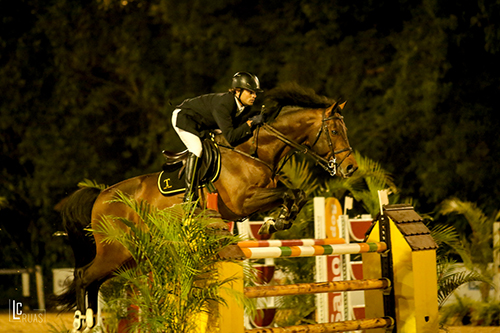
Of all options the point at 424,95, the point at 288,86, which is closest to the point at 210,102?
the point at 288,86

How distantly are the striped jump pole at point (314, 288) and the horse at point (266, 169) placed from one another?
0.63m

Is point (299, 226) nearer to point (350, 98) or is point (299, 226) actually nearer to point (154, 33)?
point (350, 98)

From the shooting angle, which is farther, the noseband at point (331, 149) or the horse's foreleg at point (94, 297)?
the horse's foreleg at point (94, 297)

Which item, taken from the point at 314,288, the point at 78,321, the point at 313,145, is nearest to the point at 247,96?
the point at 313,145

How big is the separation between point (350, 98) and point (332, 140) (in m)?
8.23

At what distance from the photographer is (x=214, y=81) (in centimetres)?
1470

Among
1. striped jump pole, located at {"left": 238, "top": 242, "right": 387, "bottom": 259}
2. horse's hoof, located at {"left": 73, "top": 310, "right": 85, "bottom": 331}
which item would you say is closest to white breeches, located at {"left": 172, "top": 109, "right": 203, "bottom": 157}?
striped jump pole, located at {"left": 238, "top": 242, "right": 387, "bottom": 259}

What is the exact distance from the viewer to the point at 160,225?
3.49 m

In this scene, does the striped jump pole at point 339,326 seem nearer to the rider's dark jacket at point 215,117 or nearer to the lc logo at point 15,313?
the rider's dark jacket at point 215,117

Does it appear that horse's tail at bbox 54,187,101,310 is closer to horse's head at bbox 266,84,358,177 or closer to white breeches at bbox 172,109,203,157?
white breeches at bbox 172,109,203,157

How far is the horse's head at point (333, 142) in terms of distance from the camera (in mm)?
A: 4711

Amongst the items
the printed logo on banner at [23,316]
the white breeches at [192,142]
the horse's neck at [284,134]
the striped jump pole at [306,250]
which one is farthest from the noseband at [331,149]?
the printed logo on banner at [23,316]

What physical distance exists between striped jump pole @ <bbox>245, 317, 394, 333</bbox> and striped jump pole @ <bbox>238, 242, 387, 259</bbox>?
0.40 meters

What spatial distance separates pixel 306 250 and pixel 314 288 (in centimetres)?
26
